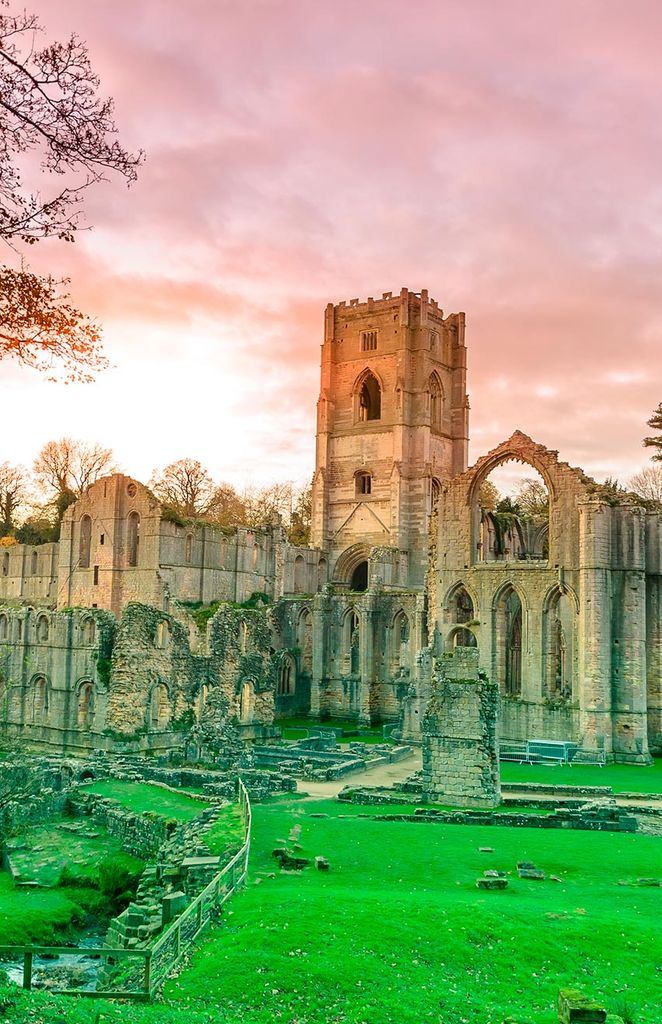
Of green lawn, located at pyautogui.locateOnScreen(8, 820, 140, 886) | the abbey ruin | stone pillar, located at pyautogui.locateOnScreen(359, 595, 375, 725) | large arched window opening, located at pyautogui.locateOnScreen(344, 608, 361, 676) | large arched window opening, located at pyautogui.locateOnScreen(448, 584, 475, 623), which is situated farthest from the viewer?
large arched window opening, located at pyautogui.locateOnScreen(344, 608, 361, 676)

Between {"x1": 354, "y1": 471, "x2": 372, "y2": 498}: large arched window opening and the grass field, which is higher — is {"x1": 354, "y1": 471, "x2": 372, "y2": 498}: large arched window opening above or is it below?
above

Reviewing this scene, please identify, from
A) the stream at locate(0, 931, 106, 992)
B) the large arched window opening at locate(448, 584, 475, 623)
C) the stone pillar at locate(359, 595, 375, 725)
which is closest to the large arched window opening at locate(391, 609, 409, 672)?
the stone pillar at locate(359, 595, 375, 725)

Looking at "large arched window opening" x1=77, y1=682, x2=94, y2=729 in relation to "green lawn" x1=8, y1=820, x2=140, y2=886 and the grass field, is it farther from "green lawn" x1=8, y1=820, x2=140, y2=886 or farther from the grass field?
the grass field

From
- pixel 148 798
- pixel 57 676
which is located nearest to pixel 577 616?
pixel 148 798

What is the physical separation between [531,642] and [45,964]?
2562 cm

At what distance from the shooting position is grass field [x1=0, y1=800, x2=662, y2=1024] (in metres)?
10.7

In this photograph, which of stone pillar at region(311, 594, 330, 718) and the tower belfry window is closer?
stone pillar at region(311, 594, 330, 718)

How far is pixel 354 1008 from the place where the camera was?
1080cm

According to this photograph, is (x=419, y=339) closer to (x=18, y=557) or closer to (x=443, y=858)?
(x=18, y=557)

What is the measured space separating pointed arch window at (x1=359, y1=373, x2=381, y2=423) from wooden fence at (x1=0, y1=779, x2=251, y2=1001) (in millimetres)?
50294

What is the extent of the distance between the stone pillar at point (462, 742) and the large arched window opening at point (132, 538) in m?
22.7

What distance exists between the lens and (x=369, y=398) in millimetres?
64812

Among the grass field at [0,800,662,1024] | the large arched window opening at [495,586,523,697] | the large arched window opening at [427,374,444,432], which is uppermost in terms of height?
the large arched window opening at [427,374,444,432]

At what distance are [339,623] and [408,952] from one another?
36.8 metres
